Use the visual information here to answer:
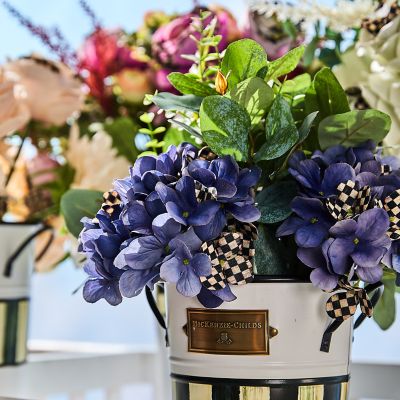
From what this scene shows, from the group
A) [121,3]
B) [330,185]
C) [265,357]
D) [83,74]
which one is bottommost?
[265,357]

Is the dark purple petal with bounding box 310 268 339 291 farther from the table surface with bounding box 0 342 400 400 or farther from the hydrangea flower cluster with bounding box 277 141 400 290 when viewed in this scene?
the table surface with bounding box 0 342 400 400

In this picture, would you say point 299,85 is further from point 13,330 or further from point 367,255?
point 13,330

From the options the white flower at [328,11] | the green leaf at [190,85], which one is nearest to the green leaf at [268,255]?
the green leaf at [190,85]

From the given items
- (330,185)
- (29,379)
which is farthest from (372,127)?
(29,379)

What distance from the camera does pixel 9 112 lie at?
2.87 feet

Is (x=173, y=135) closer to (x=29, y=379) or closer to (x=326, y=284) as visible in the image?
(x=326, y=284)

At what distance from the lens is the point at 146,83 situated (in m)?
0.97

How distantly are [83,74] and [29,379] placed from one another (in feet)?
1.25

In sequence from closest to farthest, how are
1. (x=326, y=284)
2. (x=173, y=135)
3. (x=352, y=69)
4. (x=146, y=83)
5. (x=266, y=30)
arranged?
(x=326, y=284) < (x=173, y=135) < (x=352, y=69) < (x=266, y=30) < (x=146, y=83)

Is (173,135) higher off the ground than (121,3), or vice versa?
(121,3)

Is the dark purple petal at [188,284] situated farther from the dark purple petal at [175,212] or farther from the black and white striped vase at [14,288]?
the black and white striped vase at [14,288]

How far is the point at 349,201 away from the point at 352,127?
0.26 feet

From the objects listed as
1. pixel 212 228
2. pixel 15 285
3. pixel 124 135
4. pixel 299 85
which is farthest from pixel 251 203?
pixel 15 285

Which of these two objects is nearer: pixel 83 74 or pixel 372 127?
pixel 372 127
